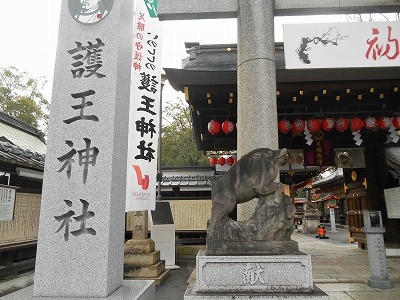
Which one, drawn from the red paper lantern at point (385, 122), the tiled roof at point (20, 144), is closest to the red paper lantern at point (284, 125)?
the red paper lantern at point (385, 122)

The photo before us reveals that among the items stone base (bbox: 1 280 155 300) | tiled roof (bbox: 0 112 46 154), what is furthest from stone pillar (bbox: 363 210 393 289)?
tiled roof (bbox: 0 112 46 154)

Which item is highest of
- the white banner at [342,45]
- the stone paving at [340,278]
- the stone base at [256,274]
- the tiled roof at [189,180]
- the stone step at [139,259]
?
the white banner at [342,45]

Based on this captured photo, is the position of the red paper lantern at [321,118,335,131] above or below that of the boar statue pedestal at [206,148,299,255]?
above

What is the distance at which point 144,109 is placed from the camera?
268 inches

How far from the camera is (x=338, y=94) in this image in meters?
7.60

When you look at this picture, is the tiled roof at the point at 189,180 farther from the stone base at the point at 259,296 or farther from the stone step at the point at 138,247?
the stone base at the point at 259,296

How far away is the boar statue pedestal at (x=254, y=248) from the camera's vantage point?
12.0 ft

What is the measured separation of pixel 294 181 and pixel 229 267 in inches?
617

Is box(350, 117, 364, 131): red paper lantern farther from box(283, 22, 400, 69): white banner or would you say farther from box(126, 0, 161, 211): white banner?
box(126, 0, 161, 211): white banner

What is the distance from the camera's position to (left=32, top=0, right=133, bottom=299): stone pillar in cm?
348

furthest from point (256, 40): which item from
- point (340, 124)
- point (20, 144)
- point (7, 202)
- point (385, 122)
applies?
point (20, 144)

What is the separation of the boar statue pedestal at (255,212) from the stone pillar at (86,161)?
1363 millimetres

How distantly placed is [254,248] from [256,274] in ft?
1.04

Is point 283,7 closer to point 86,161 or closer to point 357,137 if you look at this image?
point 86,161
